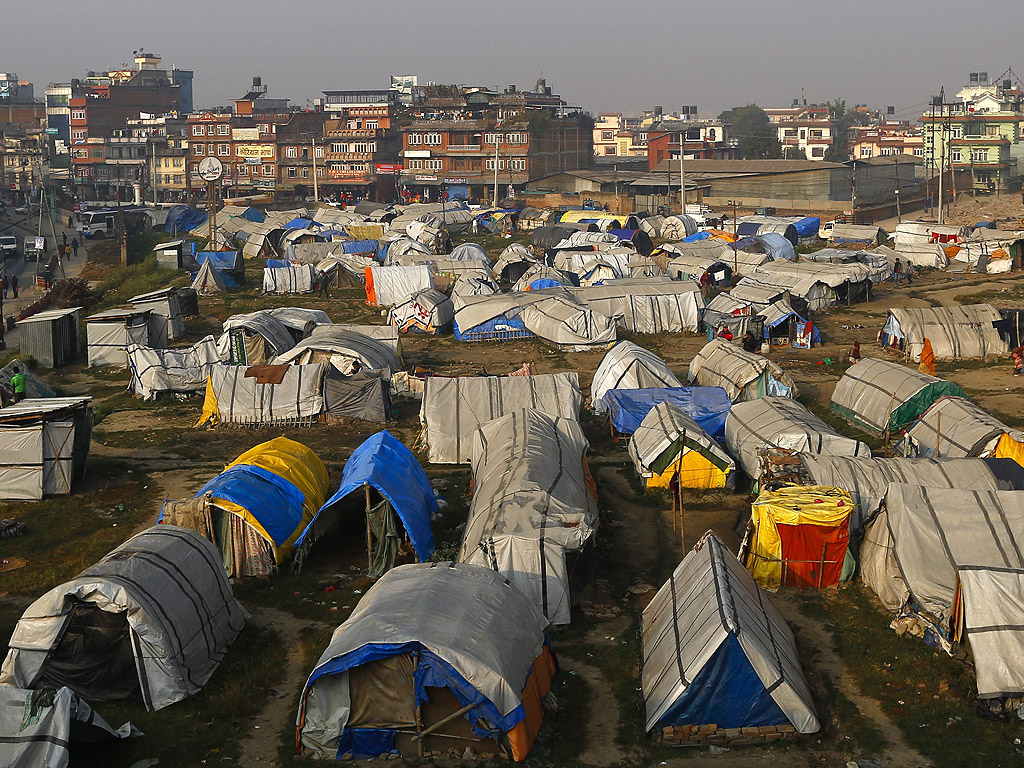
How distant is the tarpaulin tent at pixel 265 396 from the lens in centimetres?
2194

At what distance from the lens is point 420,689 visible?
9898mm

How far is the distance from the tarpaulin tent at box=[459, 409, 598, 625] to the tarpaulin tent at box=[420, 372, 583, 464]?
5.48 ft

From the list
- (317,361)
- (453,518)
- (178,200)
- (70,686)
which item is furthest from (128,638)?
(178,200)

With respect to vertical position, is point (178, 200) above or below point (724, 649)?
above

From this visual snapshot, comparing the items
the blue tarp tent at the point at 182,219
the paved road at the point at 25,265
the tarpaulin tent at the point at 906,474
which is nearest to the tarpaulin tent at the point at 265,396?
the tarpaulin tent at the point at 906,474

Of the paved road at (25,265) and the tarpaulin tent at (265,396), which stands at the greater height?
the paved road at (25,265)

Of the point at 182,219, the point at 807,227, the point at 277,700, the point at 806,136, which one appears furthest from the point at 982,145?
the point at 277,700

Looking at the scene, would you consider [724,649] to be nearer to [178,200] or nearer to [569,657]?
[569,657]

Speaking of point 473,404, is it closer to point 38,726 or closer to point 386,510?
point 386,510

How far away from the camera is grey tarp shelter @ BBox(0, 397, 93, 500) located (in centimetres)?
1777

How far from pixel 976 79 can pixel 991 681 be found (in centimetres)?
13528

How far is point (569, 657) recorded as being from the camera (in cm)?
1202

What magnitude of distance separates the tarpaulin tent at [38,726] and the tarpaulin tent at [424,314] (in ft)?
75.5

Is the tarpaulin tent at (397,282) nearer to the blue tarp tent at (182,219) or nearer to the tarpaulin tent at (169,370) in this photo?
the tarpaulin tent at (169,370)
